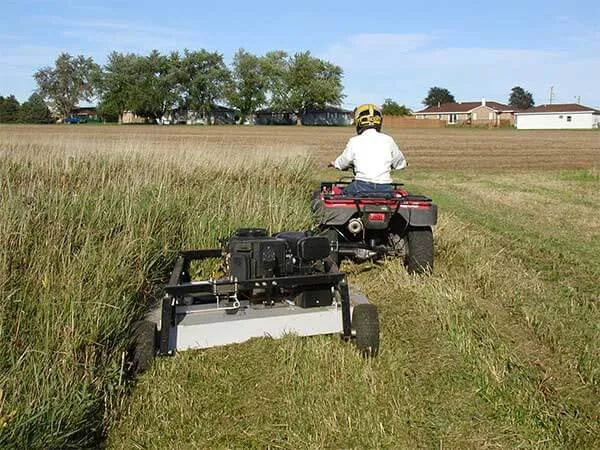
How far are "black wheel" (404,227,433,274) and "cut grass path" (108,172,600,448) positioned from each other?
0.25 meters

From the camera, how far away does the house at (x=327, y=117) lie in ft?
354

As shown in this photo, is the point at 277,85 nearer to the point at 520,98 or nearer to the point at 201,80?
the point at 201,80

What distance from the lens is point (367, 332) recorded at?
4031 millimetres

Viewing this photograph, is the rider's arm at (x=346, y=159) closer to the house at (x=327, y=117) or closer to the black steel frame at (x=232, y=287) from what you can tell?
the black steel frame at (x=232, y=287)

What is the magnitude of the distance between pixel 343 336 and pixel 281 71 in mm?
105431

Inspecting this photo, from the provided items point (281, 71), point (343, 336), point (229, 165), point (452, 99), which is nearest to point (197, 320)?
point (343, 336)

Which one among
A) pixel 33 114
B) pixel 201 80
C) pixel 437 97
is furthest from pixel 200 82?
pixel 437 97

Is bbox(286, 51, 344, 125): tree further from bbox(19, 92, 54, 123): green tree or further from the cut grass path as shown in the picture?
the cut grass path

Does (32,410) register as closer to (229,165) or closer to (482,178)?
(229,165)

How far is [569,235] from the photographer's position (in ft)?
28.8

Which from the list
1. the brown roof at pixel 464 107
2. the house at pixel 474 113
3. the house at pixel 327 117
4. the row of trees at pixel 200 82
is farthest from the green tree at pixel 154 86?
the brown roof at pixel 464 107

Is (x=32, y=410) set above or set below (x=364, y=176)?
below

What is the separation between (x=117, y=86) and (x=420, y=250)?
9867cm

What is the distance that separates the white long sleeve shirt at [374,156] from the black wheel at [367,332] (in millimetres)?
2670
